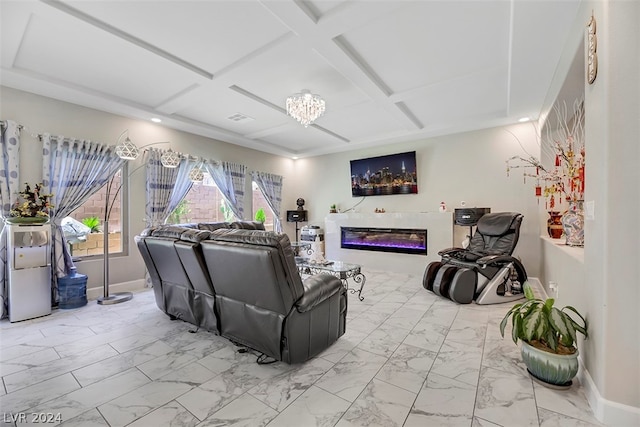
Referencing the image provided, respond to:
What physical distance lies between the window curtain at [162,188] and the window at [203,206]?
25 centimetres

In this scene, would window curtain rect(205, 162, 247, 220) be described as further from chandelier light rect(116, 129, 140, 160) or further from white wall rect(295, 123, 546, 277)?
white wall rect(295, 123, 546, 277)

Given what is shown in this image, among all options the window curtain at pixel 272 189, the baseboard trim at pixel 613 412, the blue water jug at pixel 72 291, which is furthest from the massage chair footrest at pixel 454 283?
the blue water jug at pixel 72 291

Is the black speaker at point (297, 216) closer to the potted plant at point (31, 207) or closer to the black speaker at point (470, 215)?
the black speaker at point (470, 215)

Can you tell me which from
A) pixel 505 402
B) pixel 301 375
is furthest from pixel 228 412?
pixel 505 402

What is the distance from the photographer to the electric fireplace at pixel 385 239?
5.45 m

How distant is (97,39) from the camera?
8.36 ft

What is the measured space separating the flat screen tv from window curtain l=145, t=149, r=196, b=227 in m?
3.51

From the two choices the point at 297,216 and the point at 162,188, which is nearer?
the point at 162,188

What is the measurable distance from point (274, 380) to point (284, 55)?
290cm

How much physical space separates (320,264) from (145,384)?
2323 mm

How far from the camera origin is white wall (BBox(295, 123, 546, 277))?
459 centimetres

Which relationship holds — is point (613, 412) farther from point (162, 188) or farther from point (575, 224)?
point (162, 188)

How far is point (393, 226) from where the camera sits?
18.7 feet
